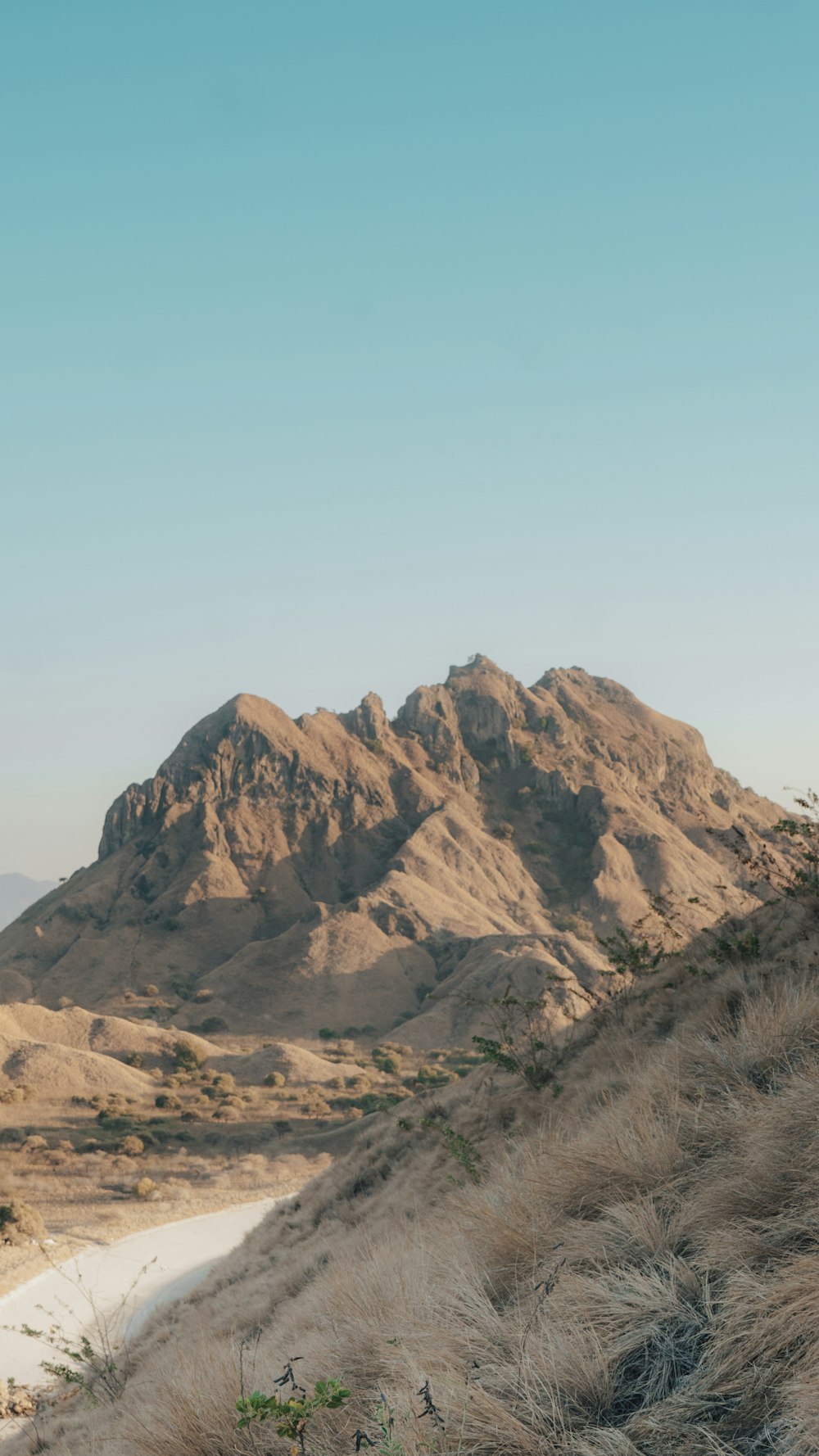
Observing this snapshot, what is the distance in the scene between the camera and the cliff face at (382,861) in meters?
71.2

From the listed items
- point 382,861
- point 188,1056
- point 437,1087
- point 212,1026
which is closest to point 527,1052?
point 437,1087

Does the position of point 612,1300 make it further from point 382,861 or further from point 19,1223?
point 382,861

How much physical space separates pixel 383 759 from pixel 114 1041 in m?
50.1

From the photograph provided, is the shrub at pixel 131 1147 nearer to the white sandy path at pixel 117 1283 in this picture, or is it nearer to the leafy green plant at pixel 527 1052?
the white sandy path at pixel 117 1283

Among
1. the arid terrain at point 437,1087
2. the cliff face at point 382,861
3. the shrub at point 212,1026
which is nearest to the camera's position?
the arid terrain at point 437,1087

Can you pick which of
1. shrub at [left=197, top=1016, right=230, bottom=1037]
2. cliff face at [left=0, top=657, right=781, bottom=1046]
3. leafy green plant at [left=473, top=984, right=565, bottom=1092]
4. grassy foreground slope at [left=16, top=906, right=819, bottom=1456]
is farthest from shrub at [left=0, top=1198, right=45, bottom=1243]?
cliff face at [left=0, top=657, right=781, bottom=1046]

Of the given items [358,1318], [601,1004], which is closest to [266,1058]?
[601,1004]

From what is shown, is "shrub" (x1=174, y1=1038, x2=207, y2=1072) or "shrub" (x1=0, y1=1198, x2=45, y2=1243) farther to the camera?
"shrub" (x1=174, y1=1038, x2=207, y2=1072)

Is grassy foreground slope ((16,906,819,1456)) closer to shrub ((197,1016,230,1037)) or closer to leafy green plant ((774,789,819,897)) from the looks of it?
leafy green plant ((774,789,819,897))

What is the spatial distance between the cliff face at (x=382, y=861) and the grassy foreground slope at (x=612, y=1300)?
56325 mm

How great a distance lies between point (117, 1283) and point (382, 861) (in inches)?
2558

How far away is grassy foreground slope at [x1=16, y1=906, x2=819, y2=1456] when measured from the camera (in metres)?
3.68

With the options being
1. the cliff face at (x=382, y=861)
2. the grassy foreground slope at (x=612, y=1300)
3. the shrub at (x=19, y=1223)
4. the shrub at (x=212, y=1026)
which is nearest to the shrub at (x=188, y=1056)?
the shrub at (x=212, y=1026)

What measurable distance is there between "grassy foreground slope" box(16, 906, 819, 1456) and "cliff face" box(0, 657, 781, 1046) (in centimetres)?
5632
